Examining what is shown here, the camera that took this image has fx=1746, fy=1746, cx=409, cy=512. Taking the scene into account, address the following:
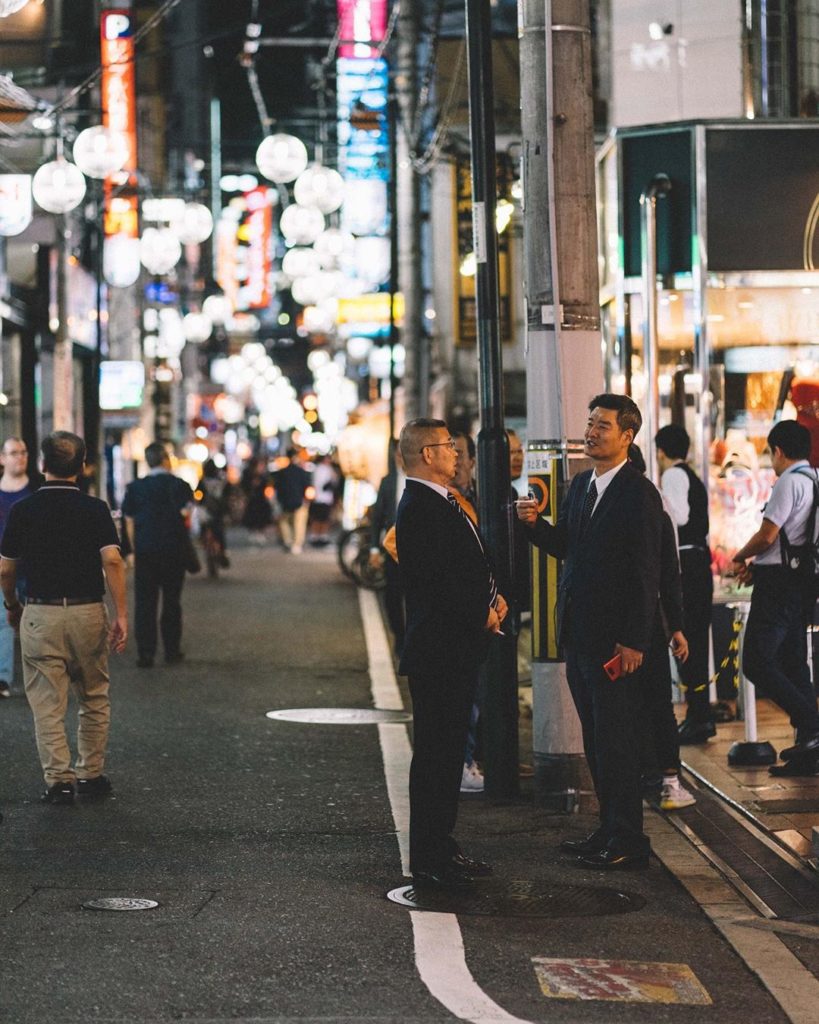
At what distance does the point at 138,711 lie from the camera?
42.7ft

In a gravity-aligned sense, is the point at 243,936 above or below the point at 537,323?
below

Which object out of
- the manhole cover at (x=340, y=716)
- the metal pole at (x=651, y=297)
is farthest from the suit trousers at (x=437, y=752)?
the metal pole at (x=651, y=297)

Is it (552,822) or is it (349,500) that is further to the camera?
(349,500)

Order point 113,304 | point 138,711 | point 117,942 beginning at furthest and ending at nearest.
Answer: point 113,304, point 138,711, point 117,942

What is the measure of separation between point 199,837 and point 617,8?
11.6 metres

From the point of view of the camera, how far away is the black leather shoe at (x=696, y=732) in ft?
38.1

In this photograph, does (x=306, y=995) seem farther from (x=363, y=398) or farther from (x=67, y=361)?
(x=363, y=398)

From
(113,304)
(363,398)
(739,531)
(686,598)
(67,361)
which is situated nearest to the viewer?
(686,598)

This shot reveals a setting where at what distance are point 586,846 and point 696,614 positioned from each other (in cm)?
398

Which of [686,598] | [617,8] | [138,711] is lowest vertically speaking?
[138,711]

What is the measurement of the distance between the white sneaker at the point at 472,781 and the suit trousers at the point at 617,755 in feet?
6.41

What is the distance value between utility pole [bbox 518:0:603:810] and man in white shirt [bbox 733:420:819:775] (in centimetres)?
162

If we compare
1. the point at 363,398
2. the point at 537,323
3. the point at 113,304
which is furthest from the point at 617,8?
the point at 363,398

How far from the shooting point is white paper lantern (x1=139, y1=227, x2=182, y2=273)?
2905cm
